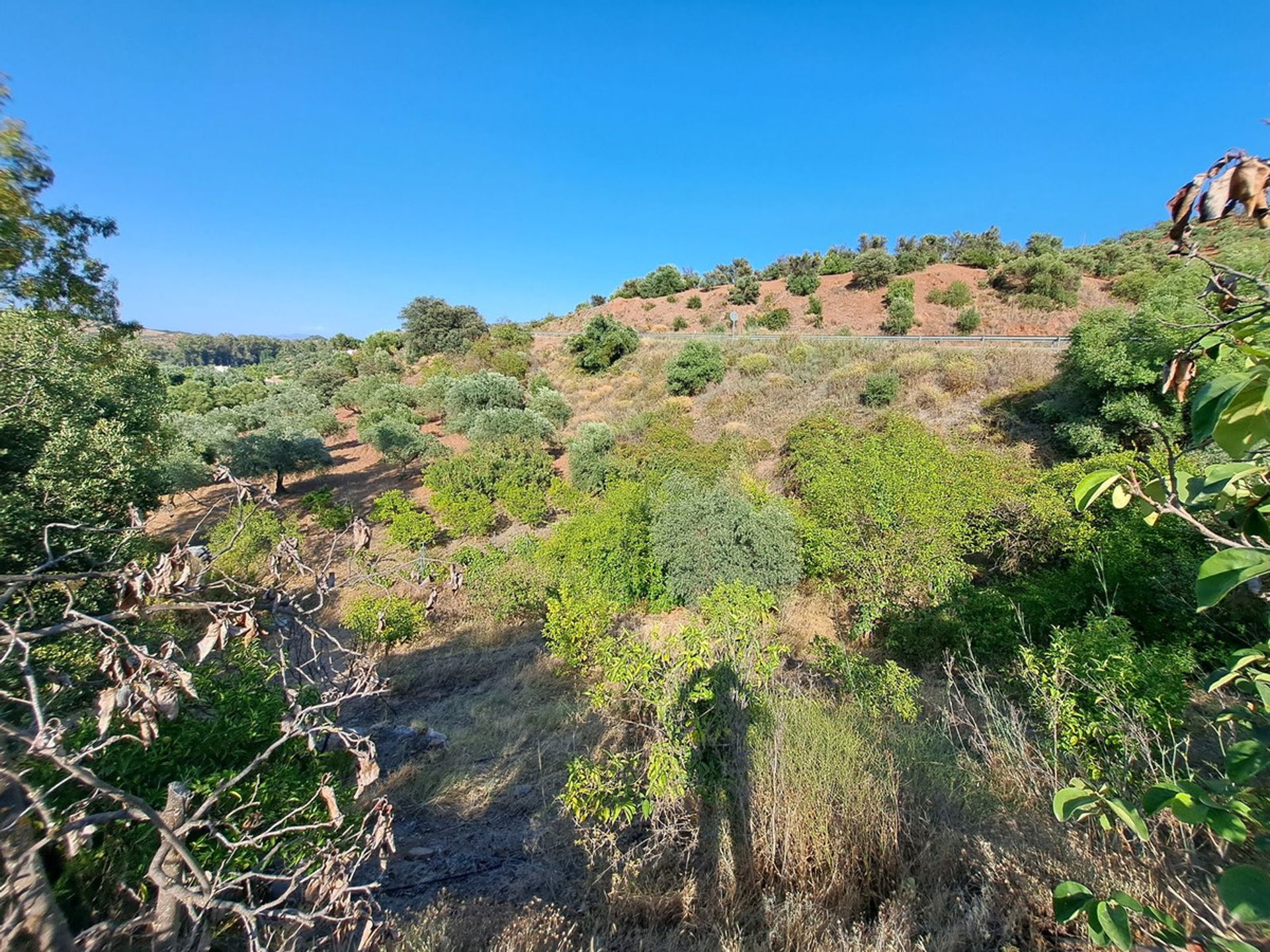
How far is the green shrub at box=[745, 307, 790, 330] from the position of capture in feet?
77.8

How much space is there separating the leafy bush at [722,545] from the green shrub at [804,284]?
2212 centimetres

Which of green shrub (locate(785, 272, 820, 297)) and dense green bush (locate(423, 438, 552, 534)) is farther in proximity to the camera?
green shrub (locate(785, 272, 820, 297))

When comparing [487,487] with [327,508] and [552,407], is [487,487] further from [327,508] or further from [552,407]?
[552,407]

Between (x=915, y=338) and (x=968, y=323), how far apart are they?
3414 mm

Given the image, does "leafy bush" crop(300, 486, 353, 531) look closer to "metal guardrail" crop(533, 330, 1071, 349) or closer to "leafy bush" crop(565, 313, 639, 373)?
"leafy bush" crop(565, 313, 639, 373)

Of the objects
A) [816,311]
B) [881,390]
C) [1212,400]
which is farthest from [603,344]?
[1212,400]

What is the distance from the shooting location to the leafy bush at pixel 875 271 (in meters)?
25.6

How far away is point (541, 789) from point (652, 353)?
19.4m

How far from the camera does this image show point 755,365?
17453 millimetres

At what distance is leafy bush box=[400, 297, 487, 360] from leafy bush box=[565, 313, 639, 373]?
7.61 metres

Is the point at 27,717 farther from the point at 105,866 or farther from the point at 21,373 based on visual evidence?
the point at 21,373

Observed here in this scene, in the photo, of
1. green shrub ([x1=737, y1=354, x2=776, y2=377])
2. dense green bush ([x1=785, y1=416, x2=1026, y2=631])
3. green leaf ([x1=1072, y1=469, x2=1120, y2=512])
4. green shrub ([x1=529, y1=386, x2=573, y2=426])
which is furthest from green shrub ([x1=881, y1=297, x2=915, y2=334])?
green leaf ([x1=1072, y1=469, x2=1120, y2=512])

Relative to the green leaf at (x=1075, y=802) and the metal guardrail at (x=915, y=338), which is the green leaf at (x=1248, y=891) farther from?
the metal guardrail at (x=915, y=338)

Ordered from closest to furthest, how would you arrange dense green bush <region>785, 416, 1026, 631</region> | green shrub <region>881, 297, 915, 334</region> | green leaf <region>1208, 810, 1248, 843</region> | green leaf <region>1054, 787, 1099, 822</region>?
1. green leaf <region>1208, 810, 1248, 843</region>
2. green leaf <region>1054, 787, 1099, 822</region>
3. dense green bush <region>785, 416, 1026, 631</region>
4. green shrub <region>881, 297, 915, 334</region>
